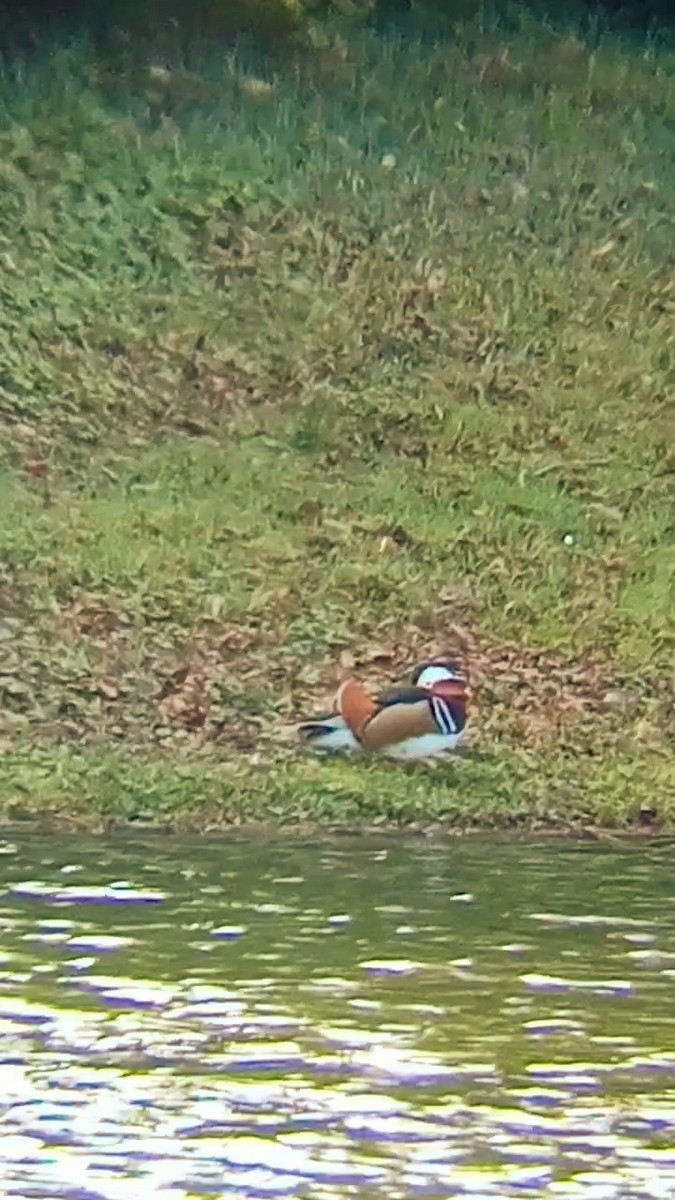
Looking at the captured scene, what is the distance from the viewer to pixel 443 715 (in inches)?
78.3

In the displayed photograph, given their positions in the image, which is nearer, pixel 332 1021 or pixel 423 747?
pixel 332 1021

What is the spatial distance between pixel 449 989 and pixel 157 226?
1586mm

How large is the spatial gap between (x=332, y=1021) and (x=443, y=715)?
68cm

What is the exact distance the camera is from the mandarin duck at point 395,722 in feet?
6.45

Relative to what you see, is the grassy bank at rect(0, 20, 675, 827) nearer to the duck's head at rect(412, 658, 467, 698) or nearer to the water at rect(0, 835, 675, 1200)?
the duck's head at rect(412, 658, 467, 698)

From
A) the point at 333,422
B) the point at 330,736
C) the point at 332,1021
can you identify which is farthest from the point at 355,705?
the point at 332,1021

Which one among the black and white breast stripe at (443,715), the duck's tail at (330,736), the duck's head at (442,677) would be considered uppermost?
the duck's head at (442,677)

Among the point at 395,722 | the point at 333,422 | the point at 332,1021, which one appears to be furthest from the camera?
the point at 333,422

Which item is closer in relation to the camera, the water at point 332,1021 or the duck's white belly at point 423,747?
the water at point 332,1021

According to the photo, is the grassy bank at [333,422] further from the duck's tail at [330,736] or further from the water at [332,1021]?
the water at [332,1021]

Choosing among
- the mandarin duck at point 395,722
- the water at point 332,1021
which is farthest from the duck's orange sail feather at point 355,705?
the water at point 332,1021

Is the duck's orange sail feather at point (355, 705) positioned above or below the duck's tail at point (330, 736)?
above

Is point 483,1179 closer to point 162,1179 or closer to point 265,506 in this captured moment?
point 162,1179

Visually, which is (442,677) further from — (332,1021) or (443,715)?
(332,1021)
